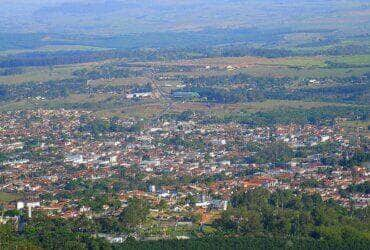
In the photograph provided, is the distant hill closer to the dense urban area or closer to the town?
the dense urban area

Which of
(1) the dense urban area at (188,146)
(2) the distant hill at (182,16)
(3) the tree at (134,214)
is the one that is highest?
(3) the tree at (134,214)

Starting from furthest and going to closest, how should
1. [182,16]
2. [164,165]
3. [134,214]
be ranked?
[182,16]
[164,165]
[134,214]

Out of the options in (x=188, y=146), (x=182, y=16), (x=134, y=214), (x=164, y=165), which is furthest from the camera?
(x=182, y=16)

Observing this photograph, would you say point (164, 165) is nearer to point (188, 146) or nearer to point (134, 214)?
point (188, 146)

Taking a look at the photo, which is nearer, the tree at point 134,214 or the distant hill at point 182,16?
the tree at point 134,214

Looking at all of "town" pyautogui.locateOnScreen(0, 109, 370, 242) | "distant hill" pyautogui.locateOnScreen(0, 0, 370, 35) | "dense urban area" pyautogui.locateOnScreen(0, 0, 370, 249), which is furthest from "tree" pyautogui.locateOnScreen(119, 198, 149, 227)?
"distant hill" pyautogui.locateOnScreen(0, 0, 370, 35)

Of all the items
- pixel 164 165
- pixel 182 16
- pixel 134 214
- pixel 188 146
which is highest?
pixel 134 214

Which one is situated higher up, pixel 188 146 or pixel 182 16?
pixel 188 146

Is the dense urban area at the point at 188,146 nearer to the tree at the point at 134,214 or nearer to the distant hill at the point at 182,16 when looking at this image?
the tree at the point at 134,214

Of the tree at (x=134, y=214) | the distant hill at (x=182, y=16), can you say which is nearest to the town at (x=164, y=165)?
the tree at (x=134, y=214)

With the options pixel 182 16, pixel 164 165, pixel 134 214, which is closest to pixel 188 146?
pixel 164 165

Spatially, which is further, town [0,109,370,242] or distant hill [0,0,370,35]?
distant hill [0,0,370,35]
